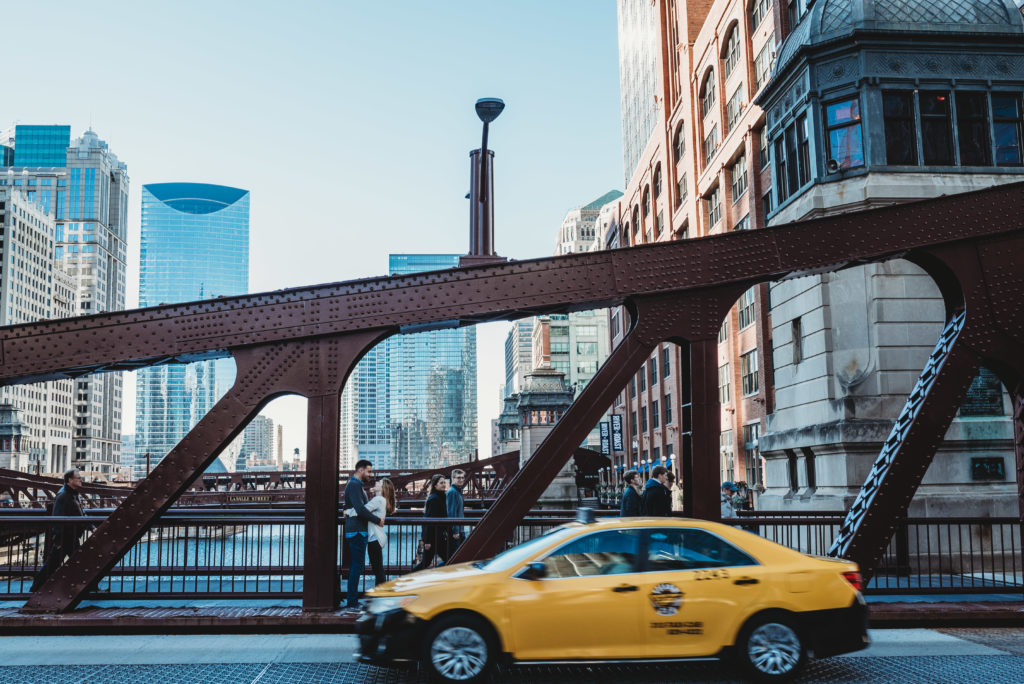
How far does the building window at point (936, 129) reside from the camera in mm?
18672

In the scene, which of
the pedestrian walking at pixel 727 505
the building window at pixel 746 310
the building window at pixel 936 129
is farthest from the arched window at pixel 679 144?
the pedestrian walking at pixel 727 505

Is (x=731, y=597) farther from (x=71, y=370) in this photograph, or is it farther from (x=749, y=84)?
(x=749, y=84)

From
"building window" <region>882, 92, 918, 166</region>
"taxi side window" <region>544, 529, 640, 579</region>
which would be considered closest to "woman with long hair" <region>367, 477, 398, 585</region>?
"taxi side window" <region>544, 529, 640, 579</region>

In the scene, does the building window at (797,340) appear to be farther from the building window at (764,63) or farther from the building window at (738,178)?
the building window at (738,178)

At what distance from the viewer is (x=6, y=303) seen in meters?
146

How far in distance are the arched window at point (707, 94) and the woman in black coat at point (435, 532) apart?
38.1 m

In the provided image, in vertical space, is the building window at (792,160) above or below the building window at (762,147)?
below

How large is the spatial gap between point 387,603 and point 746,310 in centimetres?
3641

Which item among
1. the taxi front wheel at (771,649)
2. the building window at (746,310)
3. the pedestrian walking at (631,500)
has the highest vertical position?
the building window at (746,310)

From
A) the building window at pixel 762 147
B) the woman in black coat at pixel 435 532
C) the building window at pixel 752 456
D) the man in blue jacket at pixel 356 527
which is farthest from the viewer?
the building window at pixel 752 456

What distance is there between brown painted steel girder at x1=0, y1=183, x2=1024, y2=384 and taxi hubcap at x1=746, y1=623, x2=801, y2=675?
455 cm

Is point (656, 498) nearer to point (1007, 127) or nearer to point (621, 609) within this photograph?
point (621, 609)

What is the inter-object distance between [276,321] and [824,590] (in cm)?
695

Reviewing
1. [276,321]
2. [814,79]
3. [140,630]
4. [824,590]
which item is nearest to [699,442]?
[824,590]
